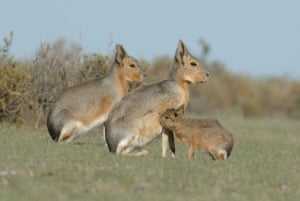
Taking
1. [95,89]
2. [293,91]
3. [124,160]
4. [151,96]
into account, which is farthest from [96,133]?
[293,91]

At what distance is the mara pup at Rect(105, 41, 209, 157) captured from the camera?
1392cm

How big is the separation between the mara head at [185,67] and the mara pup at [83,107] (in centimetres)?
172

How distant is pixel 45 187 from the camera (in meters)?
9.87

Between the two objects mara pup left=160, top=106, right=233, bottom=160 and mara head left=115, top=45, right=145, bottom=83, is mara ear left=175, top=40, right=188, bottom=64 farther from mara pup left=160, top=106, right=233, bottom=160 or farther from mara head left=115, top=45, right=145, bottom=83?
mara head left=115, top=45, right=145, bottom=83

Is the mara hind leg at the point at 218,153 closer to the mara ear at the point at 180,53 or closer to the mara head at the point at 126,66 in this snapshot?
the mara ear at the point at 180,53

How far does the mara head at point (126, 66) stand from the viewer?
17.3m

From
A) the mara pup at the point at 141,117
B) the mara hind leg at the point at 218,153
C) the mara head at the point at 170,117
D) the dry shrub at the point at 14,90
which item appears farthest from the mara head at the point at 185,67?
the dry shrub at the point at 14,90

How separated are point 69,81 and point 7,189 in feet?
42.7

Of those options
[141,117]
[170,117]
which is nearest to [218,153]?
[170,117]

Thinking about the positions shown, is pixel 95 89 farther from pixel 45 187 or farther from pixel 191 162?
pixel 45 187

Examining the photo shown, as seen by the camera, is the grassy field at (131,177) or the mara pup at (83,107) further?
the mara pup at (83,107)

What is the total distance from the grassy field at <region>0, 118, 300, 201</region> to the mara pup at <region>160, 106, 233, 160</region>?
0.88 ft

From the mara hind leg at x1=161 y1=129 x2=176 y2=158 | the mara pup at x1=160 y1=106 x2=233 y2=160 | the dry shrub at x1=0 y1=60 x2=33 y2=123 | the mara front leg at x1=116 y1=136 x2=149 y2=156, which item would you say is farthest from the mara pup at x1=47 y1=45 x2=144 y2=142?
the dry shrub at x1=0 y1=60 x2=33 y2=123

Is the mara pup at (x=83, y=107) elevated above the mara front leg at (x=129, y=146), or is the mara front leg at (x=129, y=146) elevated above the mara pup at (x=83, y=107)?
the mara front leg at (x=129, y=146)
